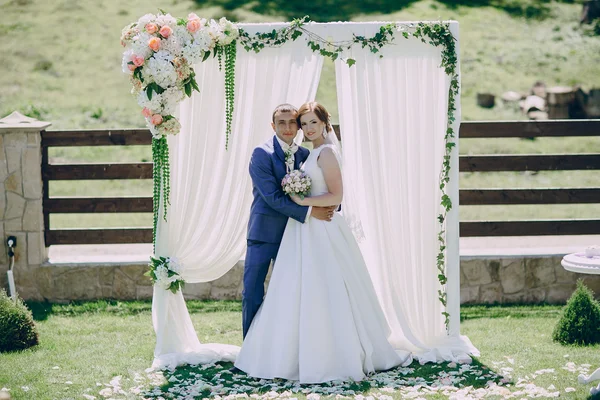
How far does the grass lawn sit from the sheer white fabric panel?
1.46 feet

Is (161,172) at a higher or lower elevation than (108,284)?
higher

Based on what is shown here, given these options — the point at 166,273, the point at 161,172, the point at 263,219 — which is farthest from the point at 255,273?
the point at 161,172

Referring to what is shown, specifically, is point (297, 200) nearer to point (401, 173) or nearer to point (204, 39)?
point (401, 173)

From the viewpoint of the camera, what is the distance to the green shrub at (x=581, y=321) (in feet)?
20.4

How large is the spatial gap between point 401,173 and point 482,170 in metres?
1.89

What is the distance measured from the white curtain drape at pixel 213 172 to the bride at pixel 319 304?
557 mm

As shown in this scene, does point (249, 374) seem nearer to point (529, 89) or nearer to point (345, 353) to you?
point (345, 353)

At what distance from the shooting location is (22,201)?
7570 mm

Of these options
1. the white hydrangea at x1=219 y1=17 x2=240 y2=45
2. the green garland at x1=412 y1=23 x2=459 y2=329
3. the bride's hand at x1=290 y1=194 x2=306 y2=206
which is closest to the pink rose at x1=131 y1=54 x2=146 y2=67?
the white hydrangea at x1=219 y1=17 x2=240 y2=45

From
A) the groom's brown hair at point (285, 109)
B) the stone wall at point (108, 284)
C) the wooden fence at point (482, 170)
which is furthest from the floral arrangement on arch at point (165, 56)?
the stone wall at point (108, 284)

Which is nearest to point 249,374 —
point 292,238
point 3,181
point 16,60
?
point 292,238

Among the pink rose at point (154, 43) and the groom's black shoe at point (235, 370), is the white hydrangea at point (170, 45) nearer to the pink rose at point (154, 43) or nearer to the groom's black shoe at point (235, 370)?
the pink rose at point (154, 43)

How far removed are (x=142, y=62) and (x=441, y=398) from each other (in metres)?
3.02

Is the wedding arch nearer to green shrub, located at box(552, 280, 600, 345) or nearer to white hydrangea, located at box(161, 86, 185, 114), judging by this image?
white hydrangea, located at box(161, 86, 185, 114)
